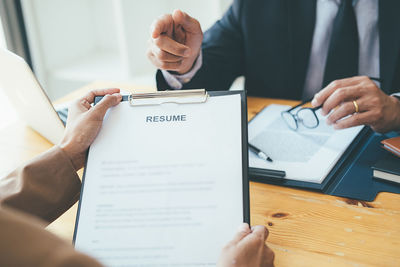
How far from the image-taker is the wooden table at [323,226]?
2.14 feet

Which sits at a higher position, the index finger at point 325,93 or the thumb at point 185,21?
the thumb at point 185,21

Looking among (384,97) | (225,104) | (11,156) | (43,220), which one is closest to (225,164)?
(225,104)

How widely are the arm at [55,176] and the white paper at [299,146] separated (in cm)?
37

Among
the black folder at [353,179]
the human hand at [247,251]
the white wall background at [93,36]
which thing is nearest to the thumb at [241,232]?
the human hand at [247,251]

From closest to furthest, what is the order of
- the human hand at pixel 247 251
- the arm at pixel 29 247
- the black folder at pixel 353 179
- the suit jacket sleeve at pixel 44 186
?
the arm at pixel 29 247 < the human hand at pixel 247 251 < the suit jacket sleeve at pixel 44 186 < the black folder at pixel 353 179

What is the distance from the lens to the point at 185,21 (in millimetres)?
1058

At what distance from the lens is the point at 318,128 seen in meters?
1.02

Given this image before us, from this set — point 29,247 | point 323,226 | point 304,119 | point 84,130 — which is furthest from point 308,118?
point 29,247

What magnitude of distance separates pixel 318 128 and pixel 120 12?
57.8 inches

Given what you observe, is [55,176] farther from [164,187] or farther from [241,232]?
[241,232]

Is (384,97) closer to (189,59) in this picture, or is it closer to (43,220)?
(189,59)

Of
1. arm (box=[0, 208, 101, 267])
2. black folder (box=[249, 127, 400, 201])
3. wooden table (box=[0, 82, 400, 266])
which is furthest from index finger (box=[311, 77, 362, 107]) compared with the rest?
arm (box=[0, 208, 101, 267])

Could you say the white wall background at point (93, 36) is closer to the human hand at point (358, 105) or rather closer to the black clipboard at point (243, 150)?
the human hand at point (358, 105)

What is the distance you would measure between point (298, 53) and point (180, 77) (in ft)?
1.53
